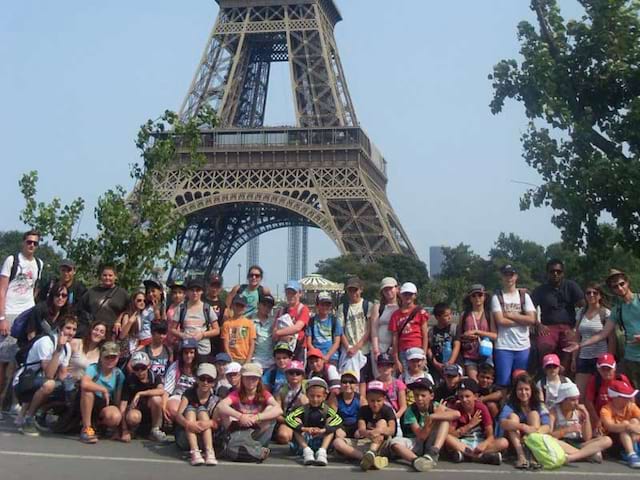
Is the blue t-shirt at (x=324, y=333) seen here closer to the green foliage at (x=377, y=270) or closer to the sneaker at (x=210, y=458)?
the sneaker at (x=210, y=458)

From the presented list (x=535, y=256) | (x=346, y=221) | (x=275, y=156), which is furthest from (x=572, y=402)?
(x=535, y=256)

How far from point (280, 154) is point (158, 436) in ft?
101

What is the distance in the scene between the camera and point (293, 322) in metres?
8.60

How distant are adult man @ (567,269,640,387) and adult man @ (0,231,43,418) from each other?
6.42 m

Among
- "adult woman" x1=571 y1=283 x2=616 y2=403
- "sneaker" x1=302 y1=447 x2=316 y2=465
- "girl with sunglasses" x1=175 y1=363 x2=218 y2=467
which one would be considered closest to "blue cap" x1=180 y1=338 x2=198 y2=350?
"girl with sunglasses" x1=175 y1=363 x2=218 y2=467

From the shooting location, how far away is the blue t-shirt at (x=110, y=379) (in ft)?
26.5

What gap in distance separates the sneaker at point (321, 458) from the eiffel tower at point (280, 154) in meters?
27.8

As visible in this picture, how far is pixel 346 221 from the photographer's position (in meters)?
36.1

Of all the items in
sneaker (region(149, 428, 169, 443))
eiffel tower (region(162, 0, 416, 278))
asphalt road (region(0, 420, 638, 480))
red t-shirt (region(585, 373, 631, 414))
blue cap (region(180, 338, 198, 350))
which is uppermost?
eiffel tower (region(162, 0, 416, 278))

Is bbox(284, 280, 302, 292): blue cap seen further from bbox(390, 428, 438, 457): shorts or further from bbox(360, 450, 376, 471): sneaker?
bbox(360, 450, 376, 471): sneaker

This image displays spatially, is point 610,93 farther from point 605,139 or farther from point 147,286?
point 147,286

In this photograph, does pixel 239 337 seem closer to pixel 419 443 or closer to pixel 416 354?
pixel 416 354

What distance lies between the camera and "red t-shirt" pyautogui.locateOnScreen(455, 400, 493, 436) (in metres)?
7.46

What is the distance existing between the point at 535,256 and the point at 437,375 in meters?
59.0
